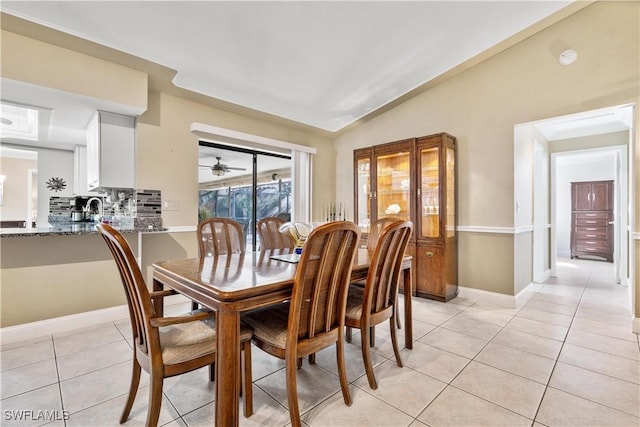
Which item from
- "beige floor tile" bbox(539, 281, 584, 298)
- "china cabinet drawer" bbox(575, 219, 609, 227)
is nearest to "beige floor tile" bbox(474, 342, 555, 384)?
"beige floor tile" bbox(539, 281, 584, 298)

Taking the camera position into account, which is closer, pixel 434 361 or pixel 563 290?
pixel 434 361

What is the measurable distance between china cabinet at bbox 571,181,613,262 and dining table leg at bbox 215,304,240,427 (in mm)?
8254

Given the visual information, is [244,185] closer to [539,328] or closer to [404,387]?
[404,387]

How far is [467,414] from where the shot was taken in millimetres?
1632

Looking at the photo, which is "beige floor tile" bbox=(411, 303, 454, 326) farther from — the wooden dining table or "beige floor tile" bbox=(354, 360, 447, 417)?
the wooden dining table

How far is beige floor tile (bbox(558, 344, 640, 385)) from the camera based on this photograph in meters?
2.02

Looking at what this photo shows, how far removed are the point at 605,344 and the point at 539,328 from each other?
457 mm

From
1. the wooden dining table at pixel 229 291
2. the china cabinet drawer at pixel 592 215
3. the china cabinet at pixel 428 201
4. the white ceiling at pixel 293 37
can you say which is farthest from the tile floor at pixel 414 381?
the china cabinet drawer at pixel 592 215

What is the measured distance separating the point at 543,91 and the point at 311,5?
8.76 feet

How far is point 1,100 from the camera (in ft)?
8.27

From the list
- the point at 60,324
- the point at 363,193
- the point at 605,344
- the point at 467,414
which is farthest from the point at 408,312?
the point at 60,324

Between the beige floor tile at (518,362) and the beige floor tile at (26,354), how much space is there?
3323 mm

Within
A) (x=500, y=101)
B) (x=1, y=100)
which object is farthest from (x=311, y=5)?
(x=1, y=100)

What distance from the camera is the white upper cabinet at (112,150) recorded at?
9.69 ft
